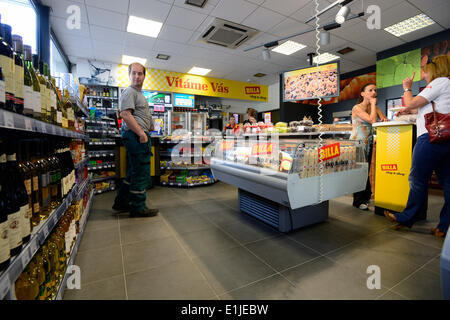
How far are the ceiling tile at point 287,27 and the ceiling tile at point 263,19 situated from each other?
0.13m

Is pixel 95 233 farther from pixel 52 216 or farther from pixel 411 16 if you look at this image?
pixel 411 16

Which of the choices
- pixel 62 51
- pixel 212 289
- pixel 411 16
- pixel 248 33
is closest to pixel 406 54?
pixel 411 16

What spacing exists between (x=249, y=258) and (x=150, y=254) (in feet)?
2.85

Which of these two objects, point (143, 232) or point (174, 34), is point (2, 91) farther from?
point (174, 34)

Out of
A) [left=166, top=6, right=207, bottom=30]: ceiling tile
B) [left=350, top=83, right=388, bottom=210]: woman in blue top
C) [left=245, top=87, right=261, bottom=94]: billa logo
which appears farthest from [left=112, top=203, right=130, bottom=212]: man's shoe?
[left=245, top=87, right=261, bottom=94]: billa logo

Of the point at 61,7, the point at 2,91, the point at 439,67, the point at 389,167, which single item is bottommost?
the point at 389,167

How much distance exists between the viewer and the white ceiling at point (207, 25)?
4371 mm

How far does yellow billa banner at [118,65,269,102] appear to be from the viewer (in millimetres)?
7859

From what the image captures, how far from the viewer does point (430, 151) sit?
2.16 m

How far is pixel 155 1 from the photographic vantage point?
4.22 metres

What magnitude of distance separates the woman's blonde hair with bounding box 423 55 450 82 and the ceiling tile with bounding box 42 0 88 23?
5.52 metres

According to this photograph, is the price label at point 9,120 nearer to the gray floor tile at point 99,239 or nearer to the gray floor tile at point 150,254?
the gray floor tile at point 150,254

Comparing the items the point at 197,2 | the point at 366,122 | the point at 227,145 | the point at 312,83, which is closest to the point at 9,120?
the point at 227,145
